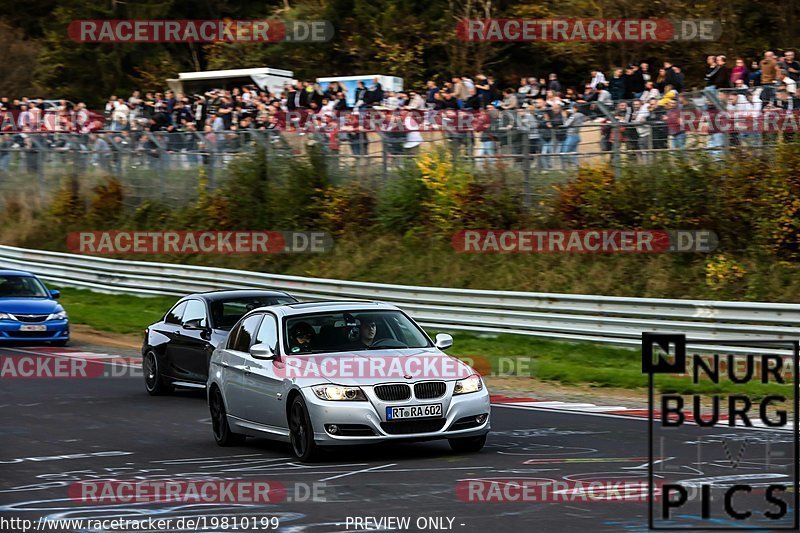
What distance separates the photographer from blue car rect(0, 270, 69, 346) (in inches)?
985

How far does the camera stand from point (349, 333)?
1263 centimetres

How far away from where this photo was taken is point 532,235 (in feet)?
89.6

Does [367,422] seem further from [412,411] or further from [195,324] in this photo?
[195,324]

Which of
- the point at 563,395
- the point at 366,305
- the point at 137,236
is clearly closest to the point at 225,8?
the point at 137,236

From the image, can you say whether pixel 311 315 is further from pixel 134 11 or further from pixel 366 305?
pixel 134 11

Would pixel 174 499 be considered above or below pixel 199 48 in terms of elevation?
below

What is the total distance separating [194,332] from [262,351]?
5.49 metres

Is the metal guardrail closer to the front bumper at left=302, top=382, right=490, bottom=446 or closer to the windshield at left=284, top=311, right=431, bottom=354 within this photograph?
the windshield at left=284, top=311, right=431, bottom=354

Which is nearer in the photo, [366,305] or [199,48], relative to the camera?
[366,305]

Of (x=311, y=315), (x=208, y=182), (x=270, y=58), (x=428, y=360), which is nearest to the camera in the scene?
(x=428, y=360)

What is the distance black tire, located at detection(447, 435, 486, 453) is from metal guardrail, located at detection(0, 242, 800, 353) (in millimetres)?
5908

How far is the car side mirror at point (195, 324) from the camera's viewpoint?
57.1ft

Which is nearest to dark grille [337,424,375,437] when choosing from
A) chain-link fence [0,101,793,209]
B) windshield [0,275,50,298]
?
chain-link fence [0,101,793,209]

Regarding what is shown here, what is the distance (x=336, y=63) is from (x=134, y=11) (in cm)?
1322
